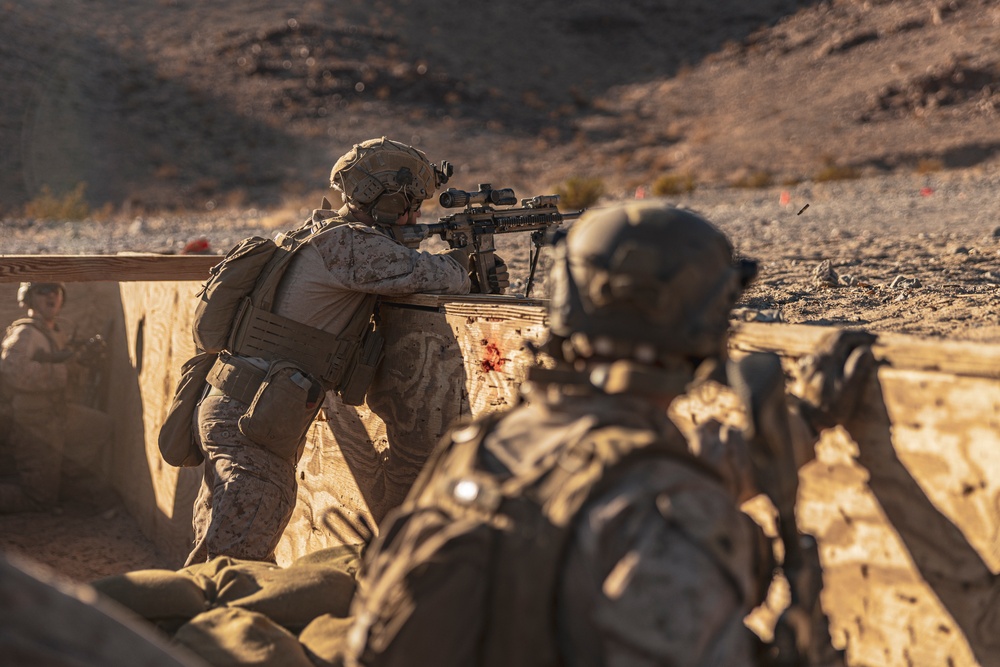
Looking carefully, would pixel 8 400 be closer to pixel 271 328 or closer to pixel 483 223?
pixel 271 328

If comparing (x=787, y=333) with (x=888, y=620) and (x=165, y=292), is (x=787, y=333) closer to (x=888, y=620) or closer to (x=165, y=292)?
(x=888, y=620)

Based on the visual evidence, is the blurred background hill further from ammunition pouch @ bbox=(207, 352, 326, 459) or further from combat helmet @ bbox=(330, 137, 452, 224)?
ammunition pouch @ bbox=(207, 352, 326, 459)

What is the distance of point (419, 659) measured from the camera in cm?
160

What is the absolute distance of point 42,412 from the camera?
7.47 meters

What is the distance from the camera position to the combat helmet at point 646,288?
1.71 m

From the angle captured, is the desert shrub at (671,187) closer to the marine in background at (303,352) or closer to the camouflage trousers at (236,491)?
the marine in background at (303,352)

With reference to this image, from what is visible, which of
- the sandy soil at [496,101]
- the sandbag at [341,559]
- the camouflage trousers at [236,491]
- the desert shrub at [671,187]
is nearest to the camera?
the sandbag at [341,559]

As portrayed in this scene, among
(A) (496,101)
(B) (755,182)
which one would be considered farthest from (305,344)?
(A) (496,101)

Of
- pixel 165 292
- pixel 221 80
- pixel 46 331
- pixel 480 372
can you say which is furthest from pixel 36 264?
pixel 221 80

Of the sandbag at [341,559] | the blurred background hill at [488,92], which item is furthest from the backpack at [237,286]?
the blurred background hill at [488,92]

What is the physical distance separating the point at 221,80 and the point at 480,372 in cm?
3414

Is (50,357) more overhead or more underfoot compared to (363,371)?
more underfoot

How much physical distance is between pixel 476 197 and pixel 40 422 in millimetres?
4438

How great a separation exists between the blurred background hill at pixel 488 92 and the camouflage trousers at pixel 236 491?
17.6 m
